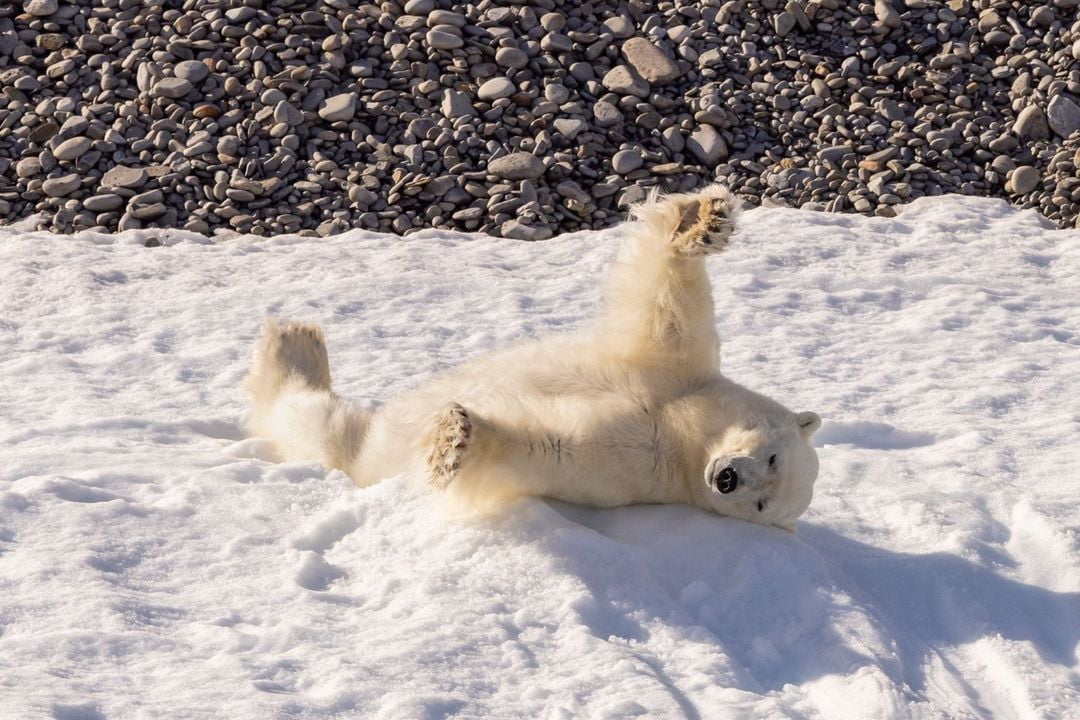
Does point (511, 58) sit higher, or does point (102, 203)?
point (511, 58)

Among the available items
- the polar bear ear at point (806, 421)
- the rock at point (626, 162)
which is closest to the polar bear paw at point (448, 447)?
the polar bear ear at point (806, 421)

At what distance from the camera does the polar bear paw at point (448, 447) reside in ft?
12.8

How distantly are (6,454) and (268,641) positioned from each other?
5.62 feet

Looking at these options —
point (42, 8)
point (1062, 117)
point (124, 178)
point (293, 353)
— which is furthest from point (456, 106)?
point (1062, 117)

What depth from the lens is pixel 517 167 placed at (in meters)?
7.79

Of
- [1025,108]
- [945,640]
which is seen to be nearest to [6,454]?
[945,640]

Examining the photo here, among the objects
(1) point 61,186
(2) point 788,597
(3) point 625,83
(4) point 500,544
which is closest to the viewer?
(2) point 788,597

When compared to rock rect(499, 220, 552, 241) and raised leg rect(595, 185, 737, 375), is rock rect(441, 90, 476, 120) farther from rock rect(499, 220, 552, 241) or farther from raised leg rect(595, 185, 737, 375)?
raised leg rect(595, 185, 737, 375)

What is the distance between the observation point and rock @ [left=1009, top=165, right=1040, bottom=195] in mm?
8133

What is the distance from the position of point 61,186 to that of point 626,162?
3.27 metres

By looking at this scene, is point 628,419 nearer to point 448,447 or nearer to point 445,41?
point 448,447

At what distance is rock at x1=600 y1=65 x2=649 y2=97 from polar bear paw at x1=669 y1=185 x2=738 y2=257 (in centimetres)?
403

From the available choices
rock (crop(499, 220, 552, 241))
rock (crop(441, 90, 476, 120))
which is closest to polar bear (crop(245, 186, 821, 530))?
rock (crop(499, 220, 552, 241))

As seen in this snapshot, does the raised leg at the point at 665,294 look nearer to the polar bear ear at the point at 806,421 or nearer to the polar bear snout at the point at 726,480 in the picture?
the polar bear ear at the point at 806,421
